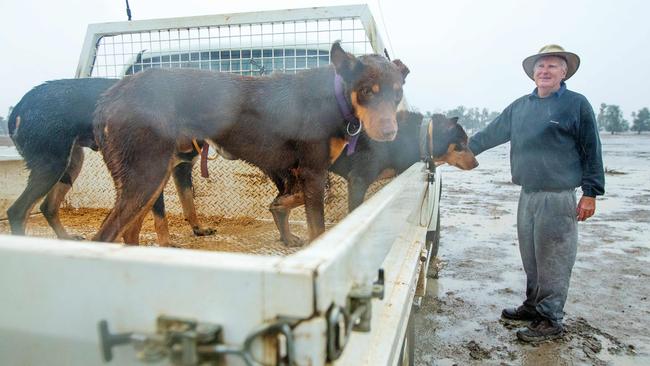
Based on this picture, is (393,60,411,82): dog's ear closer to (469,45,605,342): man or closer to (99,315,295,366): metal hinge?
(469,45,605,342): man

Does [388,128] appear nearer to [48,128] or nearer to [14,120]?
[48,128]

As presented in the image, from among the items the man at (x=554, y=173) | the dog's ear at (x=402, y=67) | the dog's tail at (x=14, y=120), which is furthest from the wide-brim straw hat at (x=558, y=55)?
the dog's tail at (x=14, y=120)

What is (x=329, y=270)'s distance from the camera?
0.75 meters

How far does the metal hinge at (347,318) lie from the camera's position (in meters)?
0.76

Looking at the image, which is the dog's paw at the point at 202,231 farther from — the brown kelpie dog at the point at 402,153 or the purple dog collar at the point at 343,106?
the purple dog collar at the point at 343,106

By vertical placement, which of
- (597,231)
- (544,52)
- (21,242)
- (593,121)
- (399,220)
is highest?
(544,52)

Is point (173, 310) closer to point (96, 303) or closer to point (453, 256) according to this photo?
point (96, 303)

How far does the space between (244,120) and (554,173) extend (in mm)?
2420

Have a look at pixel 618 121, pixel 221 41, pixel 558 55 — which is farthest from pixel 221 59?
pixel 618 121

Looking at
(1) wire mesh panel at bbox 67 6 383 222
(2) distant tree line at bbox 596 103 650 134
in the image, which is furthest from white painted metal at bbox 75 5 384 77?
(2) distant tree line at bbox 596 103 650 134

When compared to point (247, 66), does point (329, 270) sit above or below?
below

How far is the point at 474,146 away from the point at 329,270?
386 cm

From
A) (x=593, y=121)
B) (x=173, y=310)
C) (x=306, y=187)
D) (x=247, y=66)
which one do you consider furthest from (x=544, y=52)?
(x=173, y=310)

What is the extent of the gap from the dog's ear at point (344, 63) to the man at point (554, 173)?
5.19 feet
